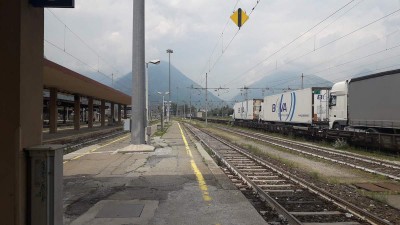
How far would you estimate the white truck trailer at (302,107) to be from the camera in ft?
110

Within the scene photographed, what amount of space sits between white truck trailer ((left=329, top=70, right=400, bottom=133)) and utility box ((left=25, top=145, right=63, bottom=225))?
18.6 m

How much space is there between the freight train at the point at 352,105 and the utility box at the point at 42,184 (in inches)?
734

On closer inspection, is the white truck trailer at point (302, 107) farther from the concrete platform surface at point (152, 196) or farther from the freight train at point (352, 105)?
the concrete platform surface at point (152, 196)

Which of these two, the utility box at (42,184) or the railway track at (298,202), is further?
the railway track at (298,202)

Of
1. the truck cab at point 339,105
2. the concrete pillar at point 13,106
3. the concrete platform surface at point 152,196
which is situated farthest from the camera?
the truck cab at point 339,105

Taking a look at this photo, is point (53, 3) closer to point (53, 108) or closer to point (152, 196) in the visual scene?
point (152, 196)

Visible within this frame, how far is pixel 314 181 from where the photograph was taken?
38.1ft

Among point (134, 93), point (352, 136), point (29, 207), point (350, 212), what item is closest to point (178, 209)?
point (350, 212)

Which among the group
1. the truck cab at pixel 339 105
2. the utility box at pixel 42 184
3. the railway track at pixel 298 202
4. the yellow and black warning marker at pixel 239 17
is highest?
the yellow and black warning marker at pixel 239 17

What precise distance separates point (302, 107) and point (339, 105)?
9.39 metres

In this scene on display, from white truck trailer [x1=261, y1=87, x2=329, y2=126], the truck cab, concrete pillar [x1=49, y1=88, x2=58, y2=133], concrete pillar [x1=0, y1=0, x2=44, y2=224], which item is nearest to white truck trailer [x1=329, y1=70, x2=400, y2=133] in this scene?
the truck cab

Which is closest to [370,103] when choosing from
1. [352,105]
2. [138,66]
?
[352,105]

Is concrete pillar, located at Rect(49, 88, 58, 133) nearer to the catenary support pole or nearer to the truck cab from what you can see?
the catenary support pole

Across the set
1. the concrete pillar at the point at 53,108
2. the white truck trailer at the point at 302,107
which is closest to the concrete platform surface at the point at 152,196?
the white truck trailer at the point at 302,107
